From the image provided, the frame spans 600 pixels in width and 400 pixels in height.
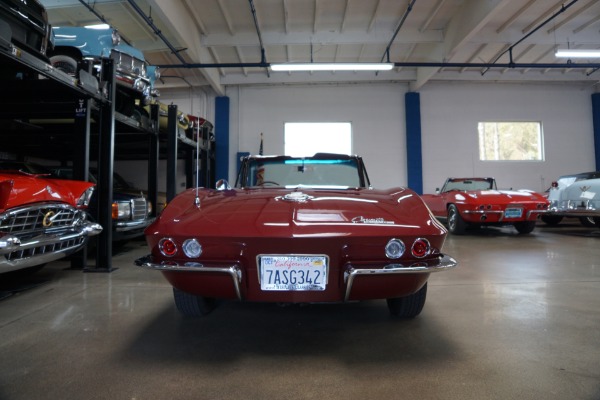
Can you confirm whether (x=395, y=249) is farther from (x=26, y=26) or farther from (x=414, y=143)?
(x=414, y=143)

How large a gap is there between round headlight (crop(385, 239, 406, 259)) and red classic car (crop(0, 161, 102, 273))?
244 cm

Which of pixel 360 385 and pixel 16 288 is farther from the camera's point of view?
pixel 16 288

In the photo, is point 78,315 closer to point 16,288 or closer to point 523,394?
point 16,288

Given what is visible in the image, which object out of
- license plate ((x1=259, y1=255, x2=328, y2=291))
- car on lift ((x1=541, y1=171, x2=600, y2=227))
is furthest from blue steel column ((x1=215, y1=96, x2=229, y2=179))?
license plate ((x1=259, y1=255, x2=328, y2=291))

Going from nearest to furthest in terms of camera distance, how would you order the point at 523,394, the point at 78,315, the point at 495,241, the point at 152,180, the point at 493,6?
the point at 523,394 → the point at 78,315 → the point at 152,180 → the point at 495,241 → the point at 493,6

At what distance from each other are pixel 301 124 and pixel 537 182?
821 centimetres

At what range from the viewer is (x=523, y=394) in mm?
1302

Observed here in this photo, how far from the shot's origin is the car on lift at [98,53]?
3844 millimetres

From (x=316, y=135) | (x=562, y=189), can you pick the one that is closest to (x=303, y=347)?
(x=562, y=189)

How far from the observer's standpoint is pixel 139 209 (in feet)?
14.8

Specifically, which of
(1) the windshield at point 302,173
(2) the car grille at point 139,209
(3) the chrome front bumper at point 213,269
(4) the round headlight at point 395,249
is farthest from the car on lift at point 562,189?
(2) the car grille at point 139,209

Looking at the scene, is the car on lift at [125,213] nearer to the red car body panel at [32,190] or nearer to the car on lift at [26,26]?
the red car body panel at [32,190]

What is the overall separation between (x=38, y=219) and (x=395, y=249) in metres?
2.68

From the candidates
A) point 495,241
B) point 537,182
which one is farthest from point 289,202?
point 537,182
